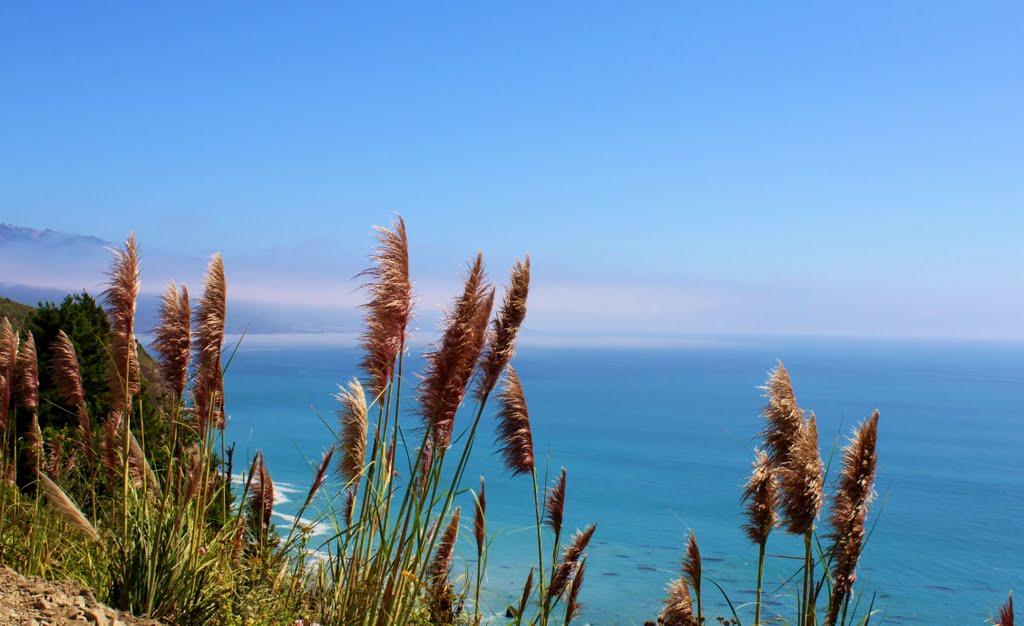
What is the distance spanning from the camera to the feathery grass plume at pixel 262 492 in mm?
5051

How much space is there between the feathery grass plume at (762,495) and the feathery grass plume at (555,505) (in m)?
0.95

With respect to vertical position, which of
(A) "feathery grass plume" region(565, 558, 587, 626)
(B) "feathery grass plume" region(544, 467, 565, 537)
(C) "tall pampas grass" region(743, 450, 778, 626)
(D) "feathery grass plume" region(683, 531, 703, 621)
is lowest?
(A) "feathery grass plume" region(565, 558, 587, 626)

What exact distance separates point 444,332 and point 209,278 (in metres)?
1.36

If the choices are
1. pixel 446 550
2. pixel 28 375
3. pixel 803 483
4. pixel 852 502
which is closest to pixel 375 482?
pixel 446 550

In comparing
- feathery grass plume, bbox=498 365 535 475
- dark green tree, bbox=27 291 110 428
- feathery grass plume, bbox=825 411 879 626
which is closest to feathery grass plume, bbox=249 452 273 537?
feathery grass plume, bbox=498 365 535 475

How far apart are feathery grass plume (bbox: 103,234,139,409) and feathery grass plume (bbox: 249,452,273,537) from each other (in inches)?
43.1

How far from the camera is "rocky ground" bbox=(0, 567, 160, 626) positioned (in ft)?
10.6

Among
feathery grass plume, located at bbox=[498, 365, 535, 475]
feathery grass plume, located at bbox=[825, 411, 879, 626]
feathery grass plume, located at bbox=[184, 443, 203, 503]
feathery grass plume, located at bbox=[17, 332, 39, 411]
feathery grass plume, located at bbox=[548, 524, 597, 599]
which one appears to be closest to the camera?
feathery grass plume, located at bbox=[825, 411, 879, 626]

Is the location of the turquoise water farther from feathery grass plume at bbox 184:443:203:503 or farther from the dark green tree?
feathery grass plume at bbox 184:443:203:503

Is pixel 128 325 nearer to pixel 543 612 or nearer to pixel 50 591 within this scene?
pixel 50 591

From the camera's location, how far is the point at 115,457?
484 cm

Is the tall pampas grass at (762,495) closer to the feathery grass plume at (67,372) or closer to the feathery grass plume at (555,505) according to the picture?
the feathery grass plume at (555,505)

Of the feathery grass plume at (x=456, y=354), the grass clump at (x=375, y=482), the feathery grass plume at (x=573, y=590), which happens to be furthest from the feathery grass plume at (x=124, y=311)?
the feathery grass plume at (x=573, y=590)

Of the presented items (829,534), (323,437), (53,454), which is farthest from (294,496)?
(829,534)
